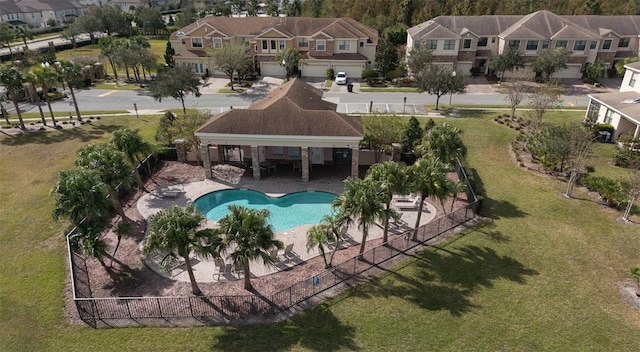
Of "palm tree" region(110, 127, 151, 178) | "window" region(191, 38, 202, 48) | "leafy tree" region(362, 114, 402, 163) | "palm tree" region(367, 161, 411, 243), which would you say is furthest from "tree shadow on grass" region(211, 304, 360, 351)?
"window" region(191, 38, 202, 48)

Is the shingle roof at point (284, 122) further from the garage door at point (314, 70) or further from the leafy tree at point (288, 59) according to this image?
the garage door at point (314, 70)

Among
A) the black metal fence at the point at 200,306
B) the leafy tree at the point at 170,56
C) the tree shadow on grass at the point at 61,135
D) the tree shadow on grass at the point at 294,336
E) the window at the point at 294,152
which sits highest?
the leafy tree at the point at 170,56

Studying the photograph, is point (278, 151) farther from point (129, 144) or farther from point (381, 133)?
point (129, 144)

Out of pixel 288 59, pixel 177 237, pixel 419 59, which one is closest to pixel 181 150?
pixel 177 237

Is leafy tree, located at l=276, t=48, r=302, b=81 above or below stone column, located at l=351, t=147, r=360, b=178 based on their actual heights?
above

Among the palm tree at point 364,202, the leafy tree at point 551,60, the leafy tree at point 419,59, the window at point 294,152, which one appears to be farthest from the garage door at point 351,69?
the palm tree at point 364,202

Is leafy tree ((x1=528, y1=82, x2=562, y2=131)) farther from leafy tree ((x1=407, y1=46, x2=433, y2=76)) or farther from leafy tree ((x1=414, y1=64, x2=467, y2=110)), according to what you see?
leafy tree ((x1=407, y1=46, x2=433, y2=76))

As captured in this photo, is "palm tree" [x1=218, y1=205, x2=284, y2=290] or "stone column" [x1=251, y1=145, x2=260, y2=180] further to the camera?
"stone column" [x1=251, y1=145, x2=260, y2=180]
